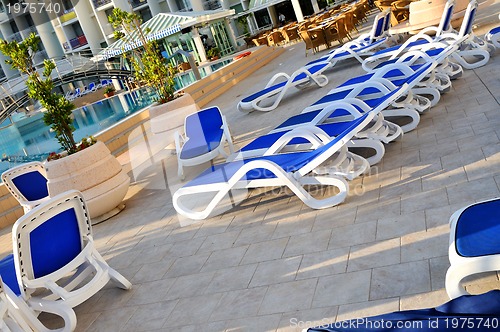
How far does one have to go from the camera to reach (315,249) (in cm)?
407

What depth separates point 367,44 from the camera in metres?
11.8

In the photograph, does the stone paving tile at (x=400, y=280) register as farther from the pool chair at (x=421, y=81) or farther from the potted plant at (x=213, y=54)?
the potted plant at (x=213, y=54)

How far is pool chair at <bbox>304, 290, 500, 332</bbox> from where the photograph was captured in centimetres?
195

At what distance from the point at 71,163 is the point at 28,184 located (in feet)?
2.53

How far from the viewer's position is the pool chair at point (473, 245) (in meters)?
2.51

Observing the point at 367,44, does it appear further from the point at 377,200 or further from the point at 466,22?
the point at 377,200

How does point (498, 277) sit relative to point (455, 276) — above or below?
below

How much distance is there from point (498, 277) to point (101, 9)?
137ft

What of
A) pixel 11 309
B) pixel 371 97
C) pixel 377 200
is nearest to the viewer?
pixel 11 309

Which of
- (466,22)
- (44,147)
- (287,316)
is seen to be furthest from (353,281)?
(44,147)

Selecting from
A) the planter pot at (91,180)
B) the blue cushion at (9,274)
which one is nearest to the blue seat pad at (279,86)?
the planter pot at (91,180)

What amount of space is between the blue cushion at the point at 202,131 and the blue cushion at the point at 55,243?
2.78 metres

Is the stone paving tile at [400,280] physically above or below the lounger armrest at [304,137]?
below

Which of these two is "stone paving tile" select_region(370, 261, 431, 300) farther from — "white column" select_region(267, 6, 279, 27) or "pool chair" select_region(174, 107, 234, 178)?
"white column" select_region(267, 6, 279, 27)
